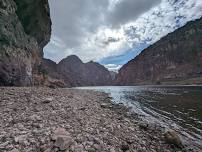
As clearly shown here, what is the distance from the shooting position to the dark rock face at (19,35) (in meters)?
41.1

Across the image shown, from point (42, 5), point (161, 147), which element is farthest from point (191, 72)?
point (161, 147)

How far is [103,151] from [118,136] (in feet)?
8.80

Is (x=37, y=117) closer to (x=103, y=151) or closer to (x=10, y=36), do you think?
(x=103, y=151)

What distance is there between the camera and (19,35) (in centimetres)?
5244

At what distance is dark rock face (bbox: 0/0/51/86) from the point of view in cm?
4107

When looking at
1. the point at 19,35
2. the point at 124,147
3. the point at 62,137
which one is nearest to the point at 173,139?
the point at 124,147

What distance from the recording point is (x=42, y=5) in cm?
6631

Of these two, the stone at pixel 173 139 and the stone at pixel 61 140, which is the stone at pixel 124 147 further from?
the stone at pixel 173 139

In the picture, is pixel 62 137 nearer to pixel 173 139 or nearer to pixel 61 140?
pixel 61 140

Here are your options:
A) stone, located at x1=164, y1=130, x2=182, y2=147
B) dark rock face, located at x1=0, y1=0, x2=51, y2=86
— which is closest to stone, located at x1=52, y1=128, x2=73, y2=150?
stone, located at x1=164, y1=130, x2=182, y2=147

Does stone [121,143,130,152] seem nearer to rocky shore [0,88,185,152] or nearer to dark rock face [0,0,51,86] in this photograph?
rocky shore [0,88,185,152]

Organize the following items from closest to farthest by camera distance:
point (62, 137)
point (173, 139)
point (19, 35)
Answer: point (62, 137) → point (173, 139) → point (19, 35)

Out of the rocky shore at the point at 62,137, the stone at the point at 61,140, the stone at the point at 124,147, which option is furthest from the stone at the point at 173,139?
the stone at the point at 61,140

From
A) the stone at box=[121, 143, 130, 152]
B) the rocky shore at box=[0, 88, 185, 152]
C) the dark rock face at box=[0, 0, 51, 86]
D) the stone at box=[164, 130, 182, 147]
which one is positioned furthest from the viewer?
the dark rock face at box=[0, 0, 51, 86]
